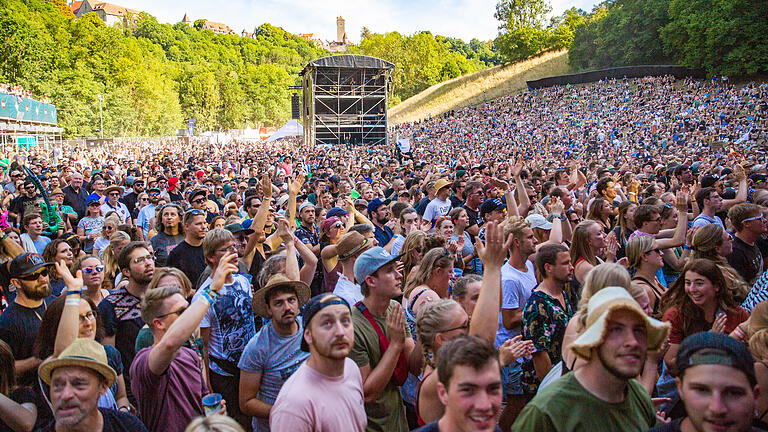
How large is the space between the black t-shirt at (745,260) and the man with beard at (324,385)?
427cm

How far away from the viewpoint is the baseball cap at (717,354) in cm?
204

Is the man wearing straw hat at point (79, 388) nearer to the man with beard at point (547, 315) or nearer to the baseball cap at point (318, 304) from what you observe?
the baseball cap at point (318, 304)

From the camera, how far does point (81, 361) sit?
2619 millimetres

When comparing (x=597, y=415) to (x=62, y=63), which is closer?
(x=597, y=415)

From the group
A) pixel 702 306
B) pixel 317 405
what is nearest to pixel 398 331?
pixel 317 405

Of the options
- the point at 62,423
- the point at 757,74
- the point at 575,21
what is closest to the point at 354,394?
the point at 62,423

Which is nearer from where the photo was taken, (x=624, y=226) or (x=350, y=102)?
(x=624, y=226)

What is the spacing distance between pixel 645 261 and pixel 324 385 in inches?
111

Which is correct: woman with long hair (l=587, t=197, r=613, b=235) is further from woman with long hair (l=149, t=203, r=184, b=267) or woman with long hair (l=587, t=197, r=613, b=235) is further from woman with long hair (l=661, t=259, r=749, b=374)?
woman with long hair (l=149, t=203, r=184, b=267)

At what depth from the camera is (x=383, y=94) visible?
39750mm

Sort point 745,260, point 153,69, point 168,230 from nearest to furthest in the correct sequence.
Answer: point 745,260, point 168,230, point 153,69

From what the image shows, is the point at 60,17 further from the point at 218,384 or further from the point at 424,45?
the point at 218,384

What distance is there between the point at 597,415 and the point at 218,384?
2833 millimetres

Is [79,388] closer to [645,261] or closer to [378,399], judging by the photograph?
[378,399]
